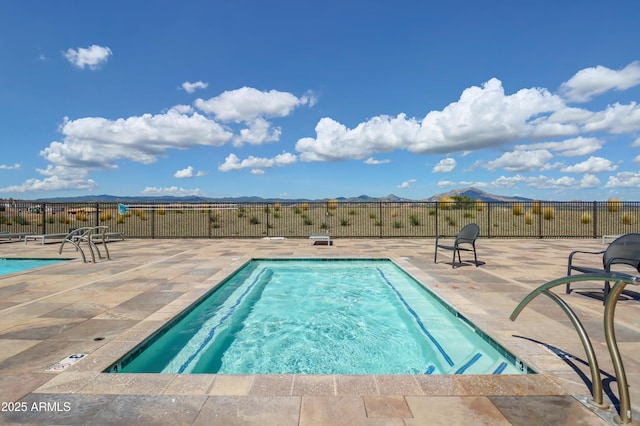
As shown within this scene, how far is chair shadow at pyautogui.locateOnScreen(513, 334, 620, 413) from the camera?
99.4 inches

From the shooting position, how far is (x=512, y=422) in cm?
222

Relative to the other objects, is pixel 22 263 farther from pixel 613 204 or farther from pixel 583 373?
pixel 613 204

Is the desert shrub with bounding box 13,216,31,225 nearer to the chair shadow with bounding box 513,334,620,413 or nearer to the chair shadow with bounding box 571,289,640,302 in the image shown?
the chair shadow with bounding box 513,334,620,413

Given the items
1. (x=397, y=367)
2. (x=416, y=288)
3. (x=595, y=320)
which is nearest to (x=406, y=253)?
(x=416, y=288)

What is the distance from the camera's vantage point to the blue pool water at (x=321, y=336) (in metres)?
3.63

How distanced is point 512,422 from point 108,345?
138 inches

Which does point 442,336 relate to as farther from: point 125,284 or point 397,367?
point 125,284

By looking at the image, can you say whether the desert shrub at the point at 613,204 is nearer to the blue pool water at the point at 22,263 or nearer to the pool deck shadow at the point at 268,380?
the pool deck shadow at the point at 268,380

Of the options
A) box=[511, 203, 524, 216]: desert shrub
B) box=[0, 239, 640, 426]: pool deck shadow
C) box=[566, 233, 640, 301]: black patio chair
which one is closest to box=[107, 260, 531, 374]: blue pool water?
box=[0, 239, 640, 426]: pool deck shadow

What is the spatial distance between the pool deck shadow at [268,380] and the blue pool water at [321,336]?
0.22 meters

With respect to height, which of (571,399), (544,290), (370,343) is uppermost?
(544,290)

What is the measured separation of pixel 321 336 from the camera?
465cm

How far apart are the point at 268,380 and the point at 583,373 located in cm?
255

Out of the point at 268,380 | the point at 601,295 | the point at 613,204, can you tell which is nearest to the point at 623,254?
the point at 601,295
